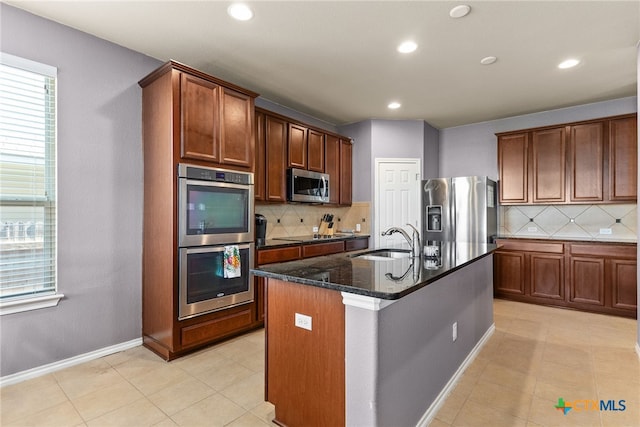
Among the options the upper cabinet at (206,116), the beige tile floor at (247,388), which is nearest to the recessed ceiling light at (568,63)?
the beige tile floor at (247,388)

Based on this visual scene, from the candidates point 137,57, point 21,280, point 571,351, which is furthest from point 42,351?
point 571,351

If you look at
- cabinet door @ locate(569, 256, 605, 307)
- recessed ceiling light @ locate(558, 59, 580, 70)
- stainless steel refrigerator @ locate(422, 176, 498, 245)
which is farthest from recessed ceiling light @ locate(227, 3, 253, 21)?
cabinet door @ locate(569, 256, 605, 307)

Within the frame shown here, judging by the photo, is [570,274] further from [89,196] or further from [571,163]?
[89,196]

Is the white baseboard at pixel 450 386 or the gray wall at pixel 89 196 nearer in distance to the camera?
the white baseboard at pixel 450 386

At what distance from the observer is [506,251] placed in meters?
4.57

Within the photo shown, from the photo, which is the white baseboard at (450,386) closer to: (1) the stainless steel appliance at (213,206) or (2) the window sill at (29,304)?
(1) the stainless steel appliance at (213,206)

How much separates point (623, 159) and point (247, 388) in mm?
4887

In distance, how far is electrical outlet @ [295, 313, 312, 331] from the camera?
5.42ft

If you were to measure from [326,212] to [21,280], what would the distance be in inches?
143

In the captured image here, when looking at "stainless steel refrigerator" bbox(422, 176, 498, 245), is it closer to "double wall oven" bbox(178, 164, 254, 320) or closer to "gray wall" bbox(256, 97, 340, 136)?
"gray wall" bbox(256, 97, 340, 136)

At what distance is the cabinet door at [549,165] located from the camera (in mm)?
4316

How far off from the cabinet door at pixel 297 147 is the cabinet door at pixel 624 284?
3.95m

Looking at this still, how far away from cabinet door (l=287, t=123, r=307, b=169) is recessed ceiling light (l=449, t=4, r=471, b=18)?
2.21 meters

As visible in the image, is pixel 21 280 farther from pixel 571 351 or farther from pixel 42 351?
pixel 571 351
